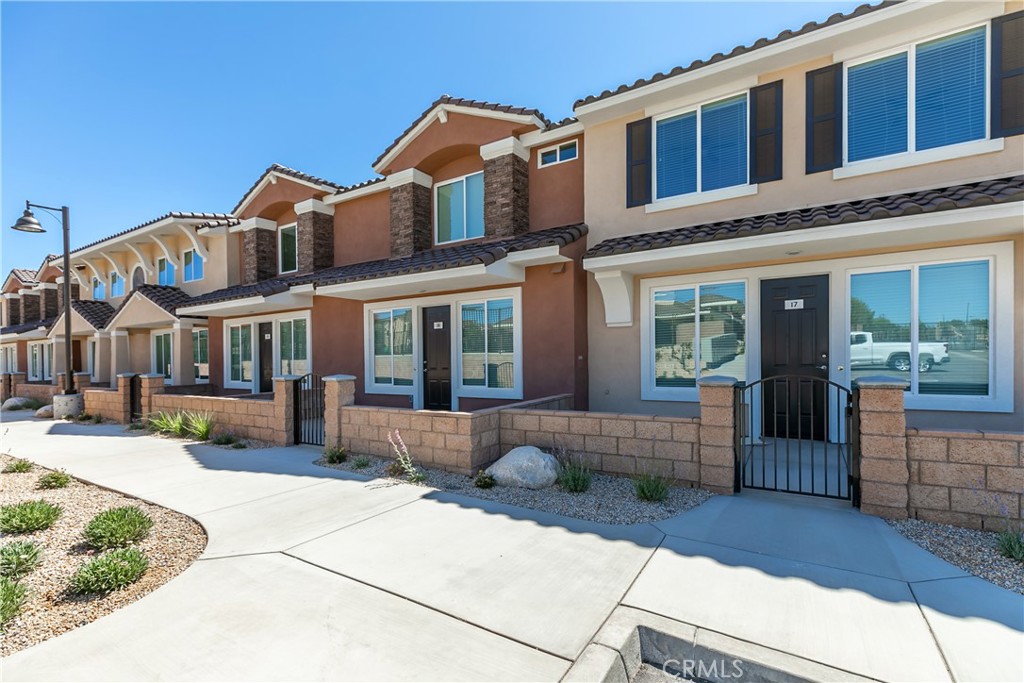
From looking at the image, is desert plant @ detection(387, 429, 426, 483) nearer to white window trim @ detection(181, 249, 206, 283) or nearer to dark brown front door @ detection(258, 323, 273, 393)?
dark brown front door @ detection(258, 323, 273, 393)

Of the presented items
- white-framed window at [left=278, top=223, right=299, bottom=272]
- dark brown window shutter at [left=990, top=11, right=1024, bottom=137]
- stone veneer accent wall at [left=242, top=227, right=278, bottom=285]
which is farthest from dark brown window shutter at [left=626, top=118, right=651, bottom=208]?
stone veneer accent wall at [left=242, top=227, right=278, bottom=285]

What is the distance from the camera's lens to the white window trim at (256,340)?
1371cm

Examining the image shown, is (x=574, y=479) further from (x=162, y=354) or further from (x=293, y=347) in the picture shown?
(x=162, y=354)

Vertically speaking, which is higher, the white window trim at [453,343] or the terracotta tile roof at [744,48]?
the terracotta tile roof at [744,48]

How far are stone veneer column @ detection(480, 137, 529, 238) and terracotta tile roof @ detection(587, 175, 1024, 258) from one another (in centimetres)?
251

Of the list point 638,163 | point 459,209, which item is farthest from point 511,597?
point 459,209

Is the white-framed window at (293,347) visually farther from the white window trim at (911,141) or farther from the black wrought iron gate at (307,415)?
the white window trim at (911,141)

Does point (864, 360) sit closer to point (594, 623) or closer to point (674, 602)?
point (674, 602)

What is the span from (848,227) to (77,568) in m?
9.36

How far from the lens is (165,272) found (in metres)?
19.0

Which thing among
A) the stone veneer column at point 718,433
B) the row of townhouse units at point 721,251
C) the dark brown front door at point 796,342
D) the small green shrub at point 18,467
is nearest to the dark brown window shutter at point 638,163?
the row of townhouse units at point 721,251

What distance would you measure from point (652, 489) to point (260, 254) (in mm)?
14682

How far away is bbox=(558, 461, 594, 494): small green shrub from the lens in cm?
601

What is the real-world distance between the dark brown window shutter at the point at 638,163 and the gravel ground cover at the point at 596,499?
5344 mm
